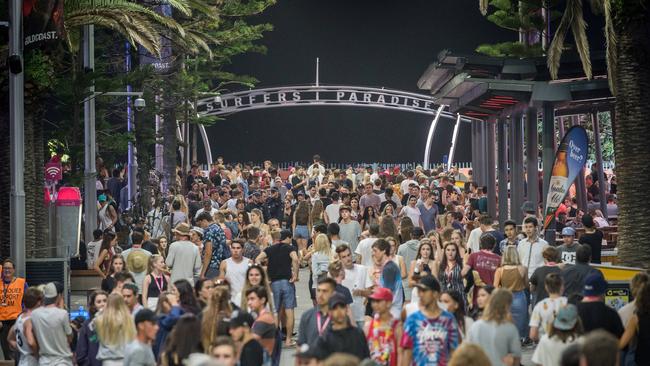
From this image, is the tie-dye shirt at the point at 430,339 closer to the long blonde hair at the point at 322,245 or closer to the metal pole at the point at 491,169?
the long blonde hair at the point at 322,245

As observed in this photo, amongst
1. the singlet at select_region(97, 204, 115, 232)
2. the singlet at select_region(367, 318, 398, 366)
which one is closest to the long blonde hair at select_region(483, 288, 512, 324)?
the singlet at select_region(367, 318, 398, 366)

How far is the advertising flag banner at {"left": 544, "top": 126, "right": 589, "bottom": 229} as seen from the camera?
2339 cm

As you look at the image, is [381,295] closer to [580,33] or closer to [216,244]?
[216,244]

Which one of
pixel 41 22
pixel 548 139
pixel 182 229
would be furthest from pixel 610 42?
pixel 41 22

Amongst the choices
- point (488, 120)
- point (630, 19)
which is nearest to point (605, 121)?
point (488, 120)

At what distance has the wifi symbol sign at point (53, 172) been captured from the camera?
25.1 m

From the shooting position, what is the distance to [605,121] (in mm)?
53125

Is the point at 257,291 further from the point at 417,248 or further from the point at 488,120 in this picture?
the point at 488,120

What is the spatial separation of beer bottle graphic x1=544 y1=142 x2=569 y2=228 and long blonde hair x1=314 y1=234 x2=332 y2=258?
7.35 metres

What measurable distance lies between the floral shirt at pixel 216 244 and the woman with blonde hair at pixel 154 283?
353 centimetres

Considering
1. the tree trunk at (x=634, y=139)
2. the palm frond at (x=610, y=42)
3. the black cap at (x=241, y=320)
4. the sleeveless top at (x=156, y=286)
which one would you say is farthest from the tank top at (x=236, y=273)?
the palm frond at (x=610, y=42)

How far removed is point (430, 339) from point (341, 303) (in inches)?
32.6

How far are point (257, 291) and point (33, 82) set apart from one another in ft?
32.8

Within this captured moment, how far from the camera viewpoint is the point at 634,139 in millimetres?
19797
